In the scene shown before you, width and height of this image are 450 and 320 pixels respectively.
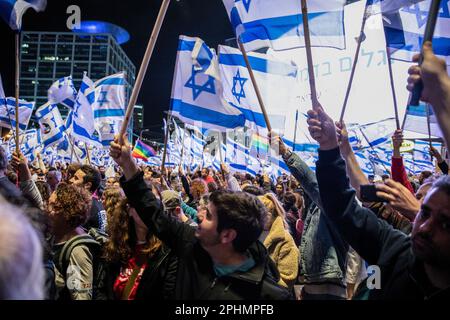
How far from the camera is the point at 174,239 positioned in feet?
9.09

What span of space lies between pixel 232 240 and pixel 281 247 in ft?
6.19

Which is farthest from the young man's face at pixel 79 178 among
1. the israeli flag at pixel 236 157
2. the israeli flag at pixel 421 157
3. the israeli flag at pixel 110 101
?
the israeli flag at pixel 421 157

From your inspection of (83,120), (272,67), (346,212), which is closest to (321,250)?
(346,212)

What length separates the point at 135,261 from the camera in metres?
3.09

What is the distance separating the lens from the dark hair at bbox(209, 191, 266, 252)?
256 centimetres

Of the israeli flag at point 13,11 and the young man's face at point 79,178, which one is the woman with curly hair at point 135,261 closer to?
the young man's face at point 79,178

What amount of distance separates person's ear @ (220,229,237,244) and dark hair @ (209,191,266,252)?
0.06ft

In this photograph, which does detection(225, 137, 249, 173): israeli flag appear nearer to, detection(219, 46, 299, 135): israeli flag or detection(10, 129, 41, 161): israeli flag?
detection(219, 46, 299, 135): israeli flag

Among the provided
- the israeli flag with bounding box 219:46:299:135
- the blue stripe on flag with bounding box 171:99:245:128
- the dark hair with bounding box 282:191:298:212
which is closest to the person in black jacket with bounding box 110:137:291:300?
the blue stripe on flag with bounding box 171:99:245:128

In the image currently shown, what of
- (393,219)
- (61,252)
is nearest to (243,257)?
(61,252)

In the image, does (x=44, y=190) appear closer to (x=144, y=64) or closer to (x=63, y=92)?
(x=144, y=64)

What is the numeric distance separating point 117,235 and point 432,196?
2152mm

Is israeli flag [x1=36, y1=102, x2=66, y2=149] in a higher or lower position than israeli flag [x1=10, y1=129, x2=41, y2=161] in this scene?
higher
